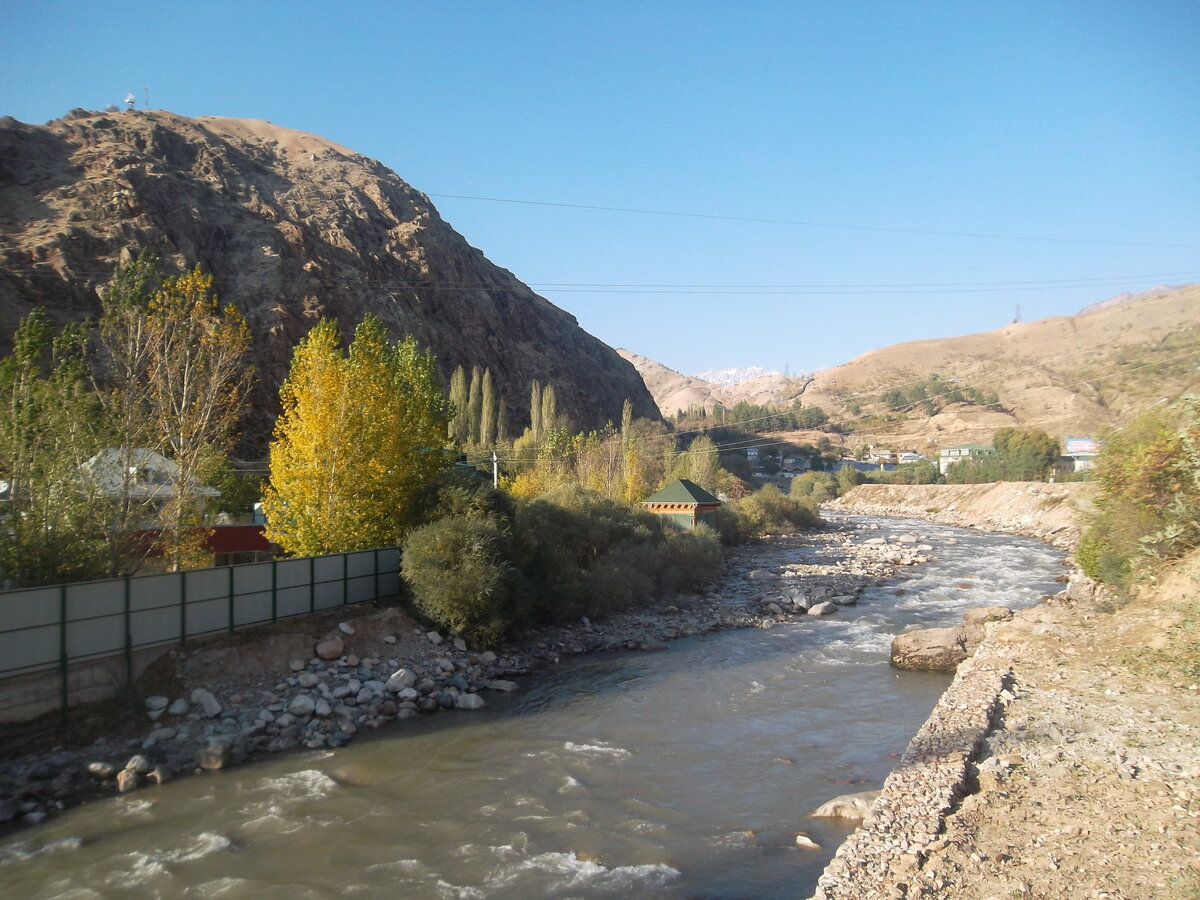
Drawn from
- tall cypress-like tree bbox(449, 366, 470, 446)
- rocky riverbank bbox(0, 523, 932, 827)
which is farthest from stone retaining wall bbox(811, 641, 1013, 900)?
tall cypress-like tree bbox(449, 366, 470, 446)

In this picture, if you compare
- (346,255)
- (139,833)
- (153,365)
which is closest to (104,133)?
(346,255)

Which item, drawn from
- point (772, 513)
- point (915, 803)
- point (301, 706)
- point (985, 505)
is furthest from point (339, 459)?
point (985, 505)

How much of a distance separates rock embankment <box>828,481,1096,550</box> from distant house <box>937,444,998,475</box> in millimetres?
8167

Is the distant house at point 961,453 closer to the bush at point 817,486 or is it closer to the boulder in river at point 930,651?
the bush at point 817,486

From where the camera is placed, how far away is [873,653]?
2436 cm

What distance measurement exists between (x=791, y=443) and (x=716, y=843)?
14469cm

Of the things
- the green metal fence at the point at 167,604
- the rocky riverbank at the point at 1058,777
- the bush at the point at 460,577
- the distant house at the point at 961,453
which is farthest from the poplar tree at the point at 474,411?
the distant house at the point at 961,453

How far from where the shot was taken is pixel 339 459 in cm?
2377

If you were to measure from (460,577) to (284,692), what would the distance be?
5792 millimetres

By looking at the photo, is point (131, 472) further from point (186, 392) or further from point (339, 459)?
point (339, 459)

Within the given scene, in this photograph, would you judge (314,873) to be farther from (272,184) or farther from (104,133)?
(272,184)

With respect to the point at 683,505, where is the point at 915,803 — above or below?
below

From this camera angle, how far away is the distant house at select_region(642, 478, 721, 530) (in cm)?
4394

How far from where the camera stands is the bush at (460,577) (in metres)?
22.6
